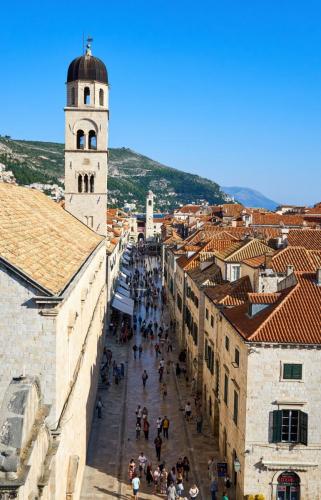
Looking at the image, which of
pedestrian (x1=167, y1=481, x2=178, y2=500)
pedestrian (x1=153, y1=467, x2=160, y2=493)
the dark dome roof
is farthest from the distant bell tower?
pedestrian (x1=167, y1=481, x2=178, y2=500)

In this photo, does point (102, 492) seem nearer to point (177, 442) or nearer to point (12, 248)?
point (177, 442)

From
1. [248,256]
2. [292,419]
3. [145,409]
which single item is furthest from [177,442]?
[248,256]

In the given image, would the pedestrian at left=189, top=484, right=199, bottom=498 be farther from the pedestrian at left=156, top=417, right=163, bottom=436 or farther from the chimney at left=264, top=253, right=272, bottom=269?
the chimney at left=264, top=253, right=272, bottom=269

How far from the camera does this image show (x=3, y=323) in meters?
16.3

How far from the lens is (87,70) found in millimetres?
45312

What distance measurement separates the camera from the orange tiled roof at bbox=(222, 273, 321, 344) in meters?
23.0

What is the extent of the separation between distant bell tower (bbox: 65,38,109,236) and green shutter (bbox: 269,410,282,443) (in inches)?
1149

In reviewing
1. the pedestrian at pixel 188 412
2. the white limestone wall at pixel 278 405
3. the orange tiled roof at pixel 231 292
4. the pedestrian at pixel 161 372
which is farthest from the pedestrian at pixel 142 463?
A: the pedestrian at pixel 161 372

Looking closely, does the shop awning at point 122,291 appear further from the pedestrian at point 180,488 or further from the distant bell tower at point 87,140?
the pedestrian at point 180,488

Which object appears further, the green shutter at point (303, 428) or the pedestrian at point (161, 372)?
the pedestrian at point (161, 372)

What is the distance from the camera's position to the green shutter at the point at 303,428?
2262 cm

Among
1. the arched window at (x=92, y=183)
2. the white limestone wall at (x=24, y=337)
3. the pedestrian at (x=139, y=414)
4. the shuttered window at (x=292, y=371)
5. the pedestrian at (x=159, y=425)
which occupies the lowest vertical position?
the pedestrian at (x=159, y=425)

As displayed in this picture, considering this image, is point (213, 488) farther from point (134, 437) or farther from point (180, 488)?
point (134, 437)

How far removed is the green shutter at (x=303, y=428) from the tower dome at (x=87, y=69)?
1278 inches
